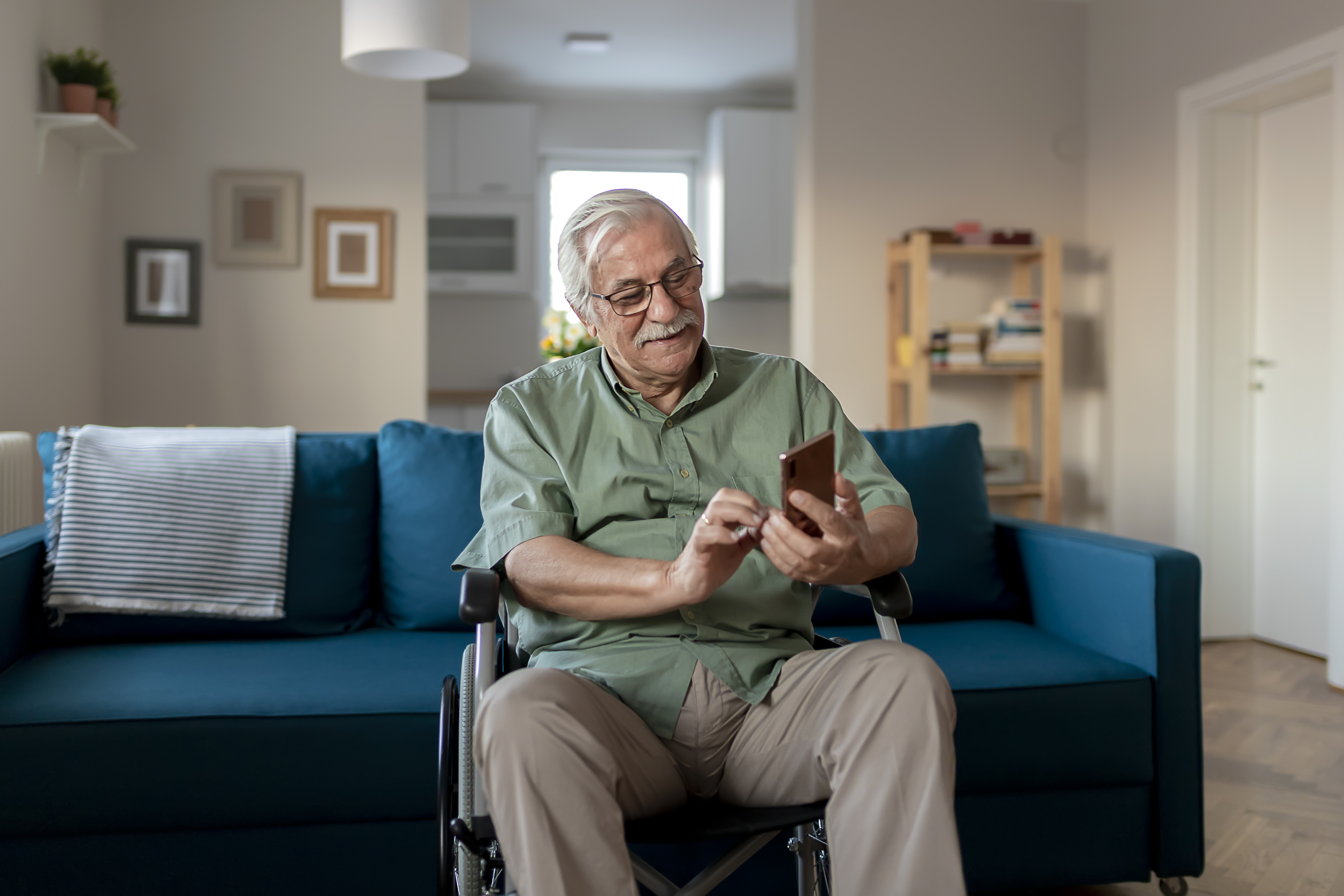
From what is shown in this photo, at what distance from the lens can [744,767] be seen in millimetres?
1425

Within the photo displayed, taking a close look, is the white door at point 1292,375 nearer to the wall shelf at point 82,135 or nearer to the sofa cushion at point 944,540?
the sofa cushion at point 944,540

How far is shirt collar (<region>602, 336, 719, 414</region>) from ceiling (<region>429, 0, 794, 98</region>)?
13.7 feet

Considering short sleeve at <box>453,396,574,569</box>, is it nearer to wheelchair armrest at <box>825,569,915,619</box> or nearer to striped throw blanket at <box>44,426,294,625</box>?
wheelchair armrest at <box>825,569,915,619</box>

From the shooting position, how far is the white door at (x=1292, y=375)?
407 cm

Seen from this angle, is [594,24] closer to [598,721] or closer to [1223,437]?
[1223,437]

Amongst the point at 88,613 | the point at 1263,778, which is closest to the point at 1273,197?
the point at 1263,778

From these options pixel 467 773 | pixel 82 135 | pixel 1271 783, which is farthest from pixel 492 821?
pixel 82 135

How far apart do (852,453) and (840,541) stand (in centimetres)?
36

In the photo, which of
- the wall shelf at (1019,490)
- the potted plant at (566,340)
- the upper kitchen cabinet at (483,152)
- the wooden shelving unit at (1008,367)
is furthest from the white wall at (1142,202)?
the upper kitchen cabinet at (483,152)

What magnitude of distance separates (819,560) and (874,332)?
378 cm

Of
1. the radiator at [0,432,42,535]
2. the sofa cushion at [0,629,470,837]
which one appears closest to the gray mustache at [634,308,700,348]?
the sofa cushion at [0,629,470,837]

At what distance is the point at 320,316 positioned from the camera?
4.79m

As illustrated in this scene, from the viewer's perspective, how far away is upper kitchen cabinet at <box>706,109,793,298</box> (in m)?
6.61

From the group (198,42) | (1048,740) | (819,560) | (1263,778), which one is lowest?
(1263,778)
